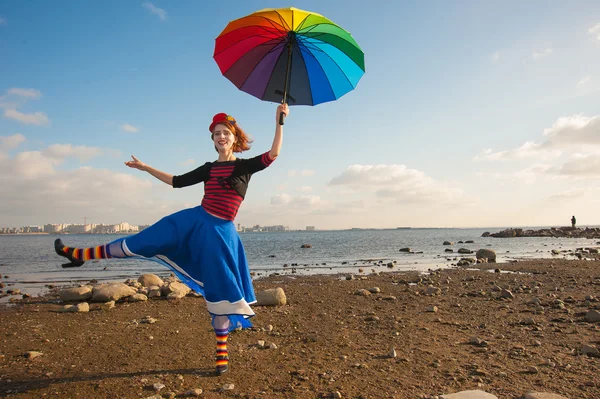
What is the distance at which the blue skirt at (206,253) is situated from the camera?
4516mm

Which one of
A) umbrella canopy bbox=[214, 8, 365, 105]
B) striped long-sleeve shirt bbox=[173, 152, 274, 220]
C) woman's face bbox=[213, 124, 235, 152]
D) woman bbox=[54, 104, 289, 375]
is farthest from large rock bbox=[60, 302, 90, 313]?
umbrella canopy bbox=[214, 8, 365, 105]

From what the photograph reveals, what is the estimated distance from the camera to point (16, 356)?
A: 17.7ft

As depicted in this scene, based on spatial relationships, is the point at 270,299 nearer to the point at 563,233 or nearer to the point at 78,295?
the point at 78,295

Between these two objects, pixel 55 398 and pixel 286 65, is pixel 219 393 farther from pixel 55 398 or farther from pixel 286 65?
pixel 286 65

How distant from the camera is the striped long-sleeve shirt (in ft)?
15.8

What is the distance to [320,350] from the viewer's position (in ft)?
19.1

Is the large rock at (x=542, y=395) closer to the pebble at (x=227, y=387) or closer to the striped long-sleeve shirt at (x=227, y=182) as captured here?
the pebble at (x=227, y=387)

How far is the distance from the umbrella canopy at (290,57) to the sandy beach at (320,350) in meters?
3.55

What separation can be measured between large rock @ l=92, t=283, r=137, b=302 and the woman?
6275 mm

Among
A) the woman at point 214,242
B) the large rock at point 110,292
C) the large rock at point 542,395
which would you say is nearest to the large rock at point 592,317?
the large rock at point 542,395

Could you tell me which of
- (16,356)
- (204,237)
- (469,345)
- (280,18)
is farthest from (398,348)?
(16,356)

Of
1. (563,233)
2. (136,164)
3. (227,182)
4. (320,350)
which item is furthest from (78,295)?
(563,233)

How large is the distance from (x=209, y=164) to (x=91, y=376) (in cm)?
296

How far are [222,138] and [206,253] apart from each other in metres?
1.56
